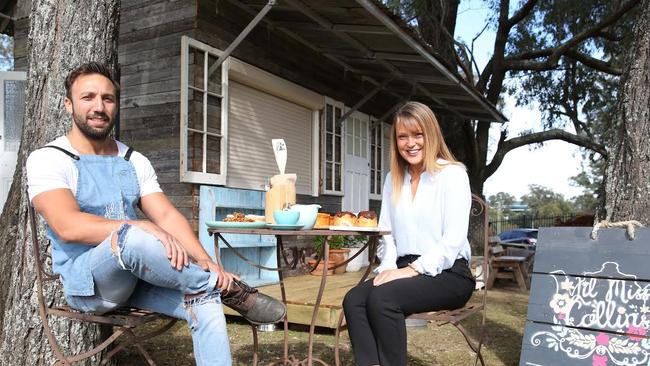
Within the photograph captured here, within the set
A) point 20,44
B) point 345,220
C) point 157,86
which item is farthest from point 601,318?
point 20,44

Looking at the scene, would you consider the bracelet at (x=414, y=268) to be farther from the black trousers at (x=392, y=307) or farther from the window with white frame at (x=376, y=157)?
the window with white frame at (x=376, y=157)

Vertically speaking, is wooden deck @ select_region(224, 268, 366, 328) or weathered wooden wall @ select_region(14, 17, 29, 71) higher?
weathered wooden wall @ select_region(14, 17, 29, 71)

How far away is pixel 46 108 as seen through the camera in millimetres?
2770

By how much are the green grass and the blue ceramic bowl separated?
132 centimetres

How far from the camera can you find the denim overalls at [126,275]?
1.79 m

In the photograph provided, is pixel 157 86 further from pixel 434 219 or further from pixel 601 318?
pixel 601 318

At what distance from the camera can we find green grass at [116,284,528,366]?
351 cm

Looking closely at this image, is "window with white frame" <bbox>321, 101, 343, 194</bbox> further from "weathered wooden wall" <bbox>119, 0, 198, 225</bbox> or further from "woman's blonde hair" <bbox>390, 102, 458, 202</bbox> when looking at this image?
"woman's blonde hair" <bbox>390, 102, 458, 202</bbox>

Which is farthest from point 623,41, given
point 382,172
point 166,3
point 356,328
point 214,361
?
point 214,361

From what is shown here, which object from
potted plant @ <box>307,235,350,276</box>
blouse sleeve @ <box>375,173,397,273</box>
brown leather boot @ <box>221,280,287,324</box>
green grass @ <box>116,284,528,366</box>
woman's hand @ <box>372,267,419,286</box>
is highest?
blouse sleeve @ <box>375,173,397,273</box>

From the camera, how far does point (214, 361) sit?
→ 1.87 metres

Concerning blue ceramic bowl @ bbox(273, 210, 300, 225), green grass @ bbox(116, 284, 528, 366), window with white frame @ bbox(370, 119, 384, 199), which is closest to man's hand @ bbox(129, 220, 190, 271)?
blue ceramic bowl @ bbox(273, 210, 300, 225)

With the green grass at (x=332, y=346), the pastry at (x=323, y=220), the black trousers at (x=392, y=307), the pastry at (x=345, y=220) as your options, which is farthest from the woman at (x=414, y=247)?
the green grass at (x=332, y=346)

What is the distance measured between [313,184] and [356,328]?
480 centimetres
